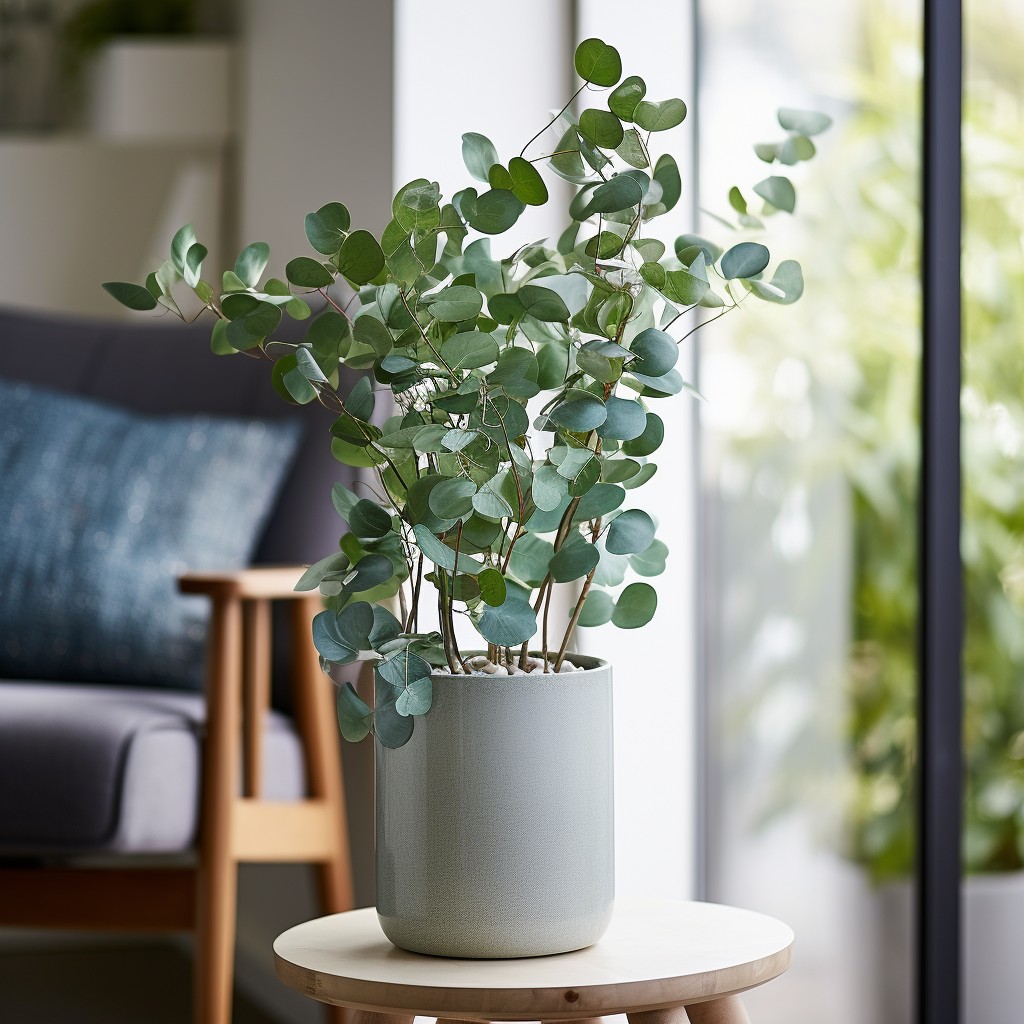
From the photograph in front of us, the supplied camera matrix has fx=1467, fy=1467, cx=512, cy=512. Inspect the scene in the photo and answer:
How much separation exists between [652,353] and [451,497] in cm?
15

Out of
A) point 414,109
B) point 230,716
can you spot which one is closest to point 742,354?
point 414,109

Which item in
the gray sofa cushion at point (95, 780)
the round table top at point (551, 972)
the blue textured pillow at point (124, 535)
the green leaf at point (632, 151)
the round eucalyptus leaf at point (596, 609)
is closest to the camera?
the round table top at point (551, 972)

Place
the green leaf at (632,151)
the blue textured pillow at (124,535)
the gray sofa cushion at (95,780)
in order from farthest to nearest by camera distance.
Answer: the blue textured pillow at (124,535) < the gray sofa cushion at (95,780) < the green leaf at (632,151)

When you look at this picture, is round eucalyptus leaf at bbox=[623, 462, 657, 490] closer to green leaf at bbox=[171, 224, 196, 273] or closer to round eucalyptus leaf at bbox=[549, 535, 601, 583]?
round eucalyptus leaf at bbox=[549, 535, 601, 583]

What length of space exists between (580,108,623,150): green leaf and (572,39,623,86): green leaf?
21 mm

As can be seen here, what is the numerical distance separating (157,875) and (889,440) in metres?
1.00

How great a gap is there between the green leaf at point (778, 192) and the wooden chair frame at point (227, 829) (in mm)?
785

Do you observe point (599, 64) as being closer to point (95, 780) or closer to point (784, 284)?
point (784, 284)

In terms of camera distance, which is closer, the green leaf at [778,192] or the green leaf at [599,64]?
the green leaf at [599,64]

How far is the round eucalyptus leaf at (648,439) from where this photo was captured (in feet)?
3.05

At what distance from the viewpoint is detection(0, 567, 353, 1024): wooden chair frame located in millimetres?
1558

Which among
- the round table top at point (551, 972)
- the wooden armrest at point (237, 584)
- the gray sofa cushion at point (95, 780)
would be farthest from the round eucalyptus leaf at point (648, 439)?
the gray sofa cushion at point (95, 780)

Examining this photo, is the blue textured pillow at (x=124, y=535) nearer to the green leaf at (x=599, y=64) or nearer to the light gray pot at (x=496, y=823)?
the light gray pot at (x=496, y=823)

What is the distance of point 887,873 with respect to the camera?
71.9 inches
